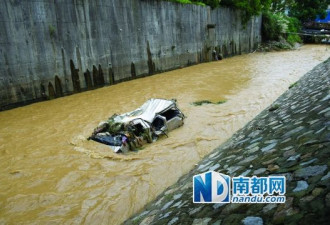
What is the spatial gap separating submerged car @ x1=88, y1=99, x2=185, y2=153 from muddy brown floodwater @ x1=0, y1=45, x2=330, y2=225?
7.9 inches

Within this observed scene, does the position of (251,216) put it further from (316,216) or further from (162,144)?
(162,144)

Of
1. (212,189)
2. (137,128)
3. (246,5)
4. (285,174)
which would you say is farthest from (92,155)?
(246,5)

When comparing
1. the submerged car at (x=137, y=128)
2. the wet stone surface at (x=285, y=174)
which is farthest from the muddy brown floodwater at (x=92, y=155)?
the wet stone surface at (x=285, y=174)

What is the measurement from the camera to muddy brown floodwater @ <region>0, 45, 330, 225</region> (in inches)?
157

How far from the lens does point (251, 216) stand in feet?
6.22

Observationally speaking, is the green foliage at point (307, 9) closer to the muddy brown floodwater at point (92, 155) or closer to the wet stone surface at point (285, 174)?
the muddy brown floodwater at point (92, 155)

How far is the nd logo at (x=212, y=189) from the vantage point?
2.45 meters

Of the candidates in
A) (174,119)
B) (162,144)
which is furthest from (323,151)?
(174,119)

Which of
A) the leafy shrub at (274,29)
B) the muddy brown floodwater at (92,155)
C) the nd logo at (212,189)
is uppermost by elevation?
the leafy shrub at (274,29)

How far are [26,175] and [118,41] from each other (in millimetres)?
8175

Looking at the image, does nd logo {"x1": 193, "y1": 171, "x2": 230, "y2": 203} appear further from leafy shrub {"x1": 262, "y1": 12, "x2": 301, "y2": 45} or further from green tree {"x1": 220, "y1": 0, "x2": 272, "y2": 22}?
leafy shrub {"x1": 262, "y1": 12, "x2": 301, "y2": 45}

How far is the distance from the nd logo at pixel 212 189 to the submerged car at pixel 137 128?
119 inches

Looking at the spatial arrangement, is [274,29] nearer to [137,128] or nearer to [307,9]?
[307,9]

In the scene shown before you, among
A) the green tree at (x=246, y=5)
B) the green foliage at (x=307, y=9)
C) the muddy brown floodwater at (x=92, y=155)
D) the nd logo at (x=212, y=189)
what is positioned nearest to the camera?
the nd logo at (x=212, y=189)
